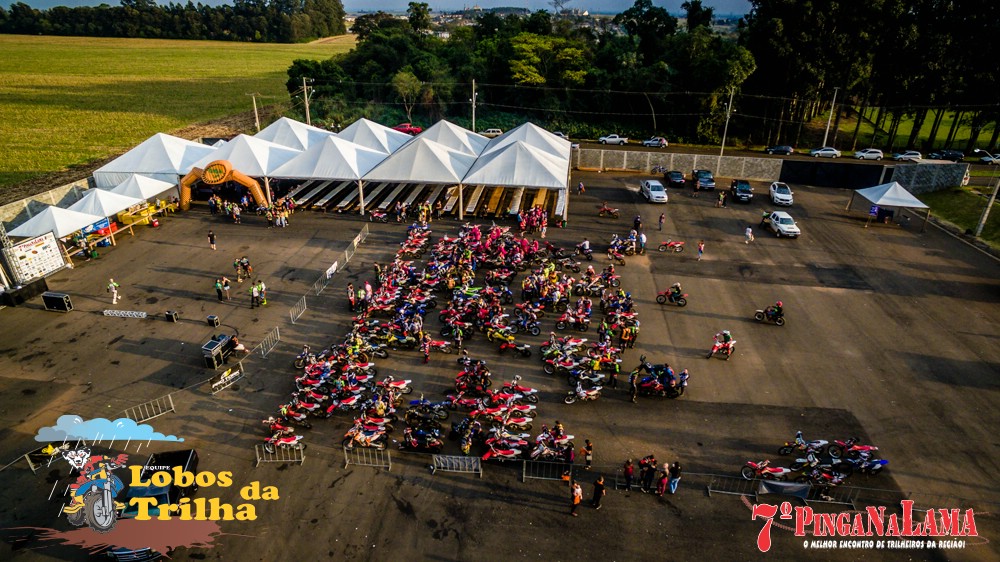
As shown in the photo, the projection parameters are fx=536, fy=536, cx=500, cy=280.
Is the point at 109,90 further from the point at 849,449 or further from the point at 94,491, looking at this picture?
the point at 849,449

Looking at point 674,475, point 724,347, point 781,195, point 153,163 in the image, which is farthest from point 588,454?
point 153,163

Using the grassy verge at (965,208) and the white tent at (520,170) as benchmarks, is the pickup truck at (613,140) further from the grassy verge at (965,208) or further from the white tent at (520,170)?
the grassy verge at (965,208)

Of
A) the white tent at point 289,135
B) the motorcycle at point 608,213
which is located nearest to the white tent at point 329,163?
the white tent at point 289,135

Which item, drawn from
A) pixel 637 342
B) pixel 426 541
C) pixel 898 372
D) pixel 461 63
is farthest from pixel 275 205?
pixel 461 63

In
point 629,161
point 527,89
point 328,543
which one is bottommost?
point 328,543

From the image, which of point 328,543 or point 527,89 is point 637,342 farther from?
point 527,89
